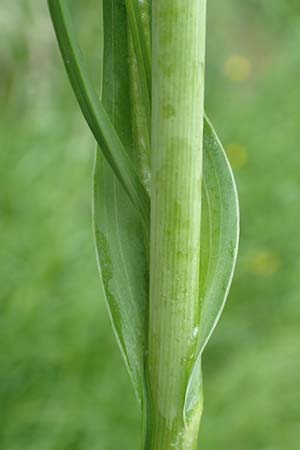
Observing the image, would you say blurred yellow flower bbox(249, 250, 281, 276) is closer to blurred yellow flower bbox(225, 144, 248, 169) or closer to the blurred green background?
the blurred green background

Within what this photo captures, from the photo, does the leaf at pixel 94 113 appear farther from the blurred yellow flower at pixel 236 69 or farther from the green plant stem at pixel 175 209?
the blurred yellow flower at pixel 236 69

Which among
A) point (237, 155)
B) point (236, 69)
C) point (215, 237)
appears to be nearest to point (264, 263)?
point (237, 155)

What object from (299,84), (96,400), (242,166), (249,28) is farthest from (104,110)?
(249,28)

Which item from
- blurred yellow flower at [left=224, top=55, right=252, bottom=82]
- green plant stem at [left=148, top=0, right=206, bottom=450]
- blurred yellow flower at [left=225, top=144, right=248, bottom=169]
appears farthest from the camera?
blurred yellow flower at [left=224, top=55, right=252, bottom=82]

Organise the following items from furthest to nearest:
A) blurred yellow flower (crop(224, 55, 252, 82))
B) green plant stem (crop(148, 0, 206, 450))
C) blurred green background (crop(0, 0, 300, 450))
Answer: blurred yellow flower (crop(224, 55, 252, 82)) → blurred green background (crop(0, 0, 300, 450)) → green plant stem (crop(148, 0, 206, 450))

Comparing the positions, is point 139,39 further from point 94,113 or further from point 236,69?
point 236,69

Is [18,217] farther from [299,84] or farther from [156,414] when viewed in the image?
[156,414]

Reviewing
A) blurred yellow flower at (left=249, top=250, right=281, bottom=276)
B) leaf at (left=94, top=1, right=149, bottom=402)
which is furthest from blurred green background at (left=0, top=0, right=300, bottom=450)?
leaf at (left=94, top=1, right=149, bottom=402)

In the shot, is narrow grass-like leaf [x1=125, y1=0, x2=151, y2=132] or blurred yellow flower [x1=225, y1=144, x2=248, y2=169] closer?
narrow grass-like leaf [x1=125, y1=0, x2=151, y2=132]
